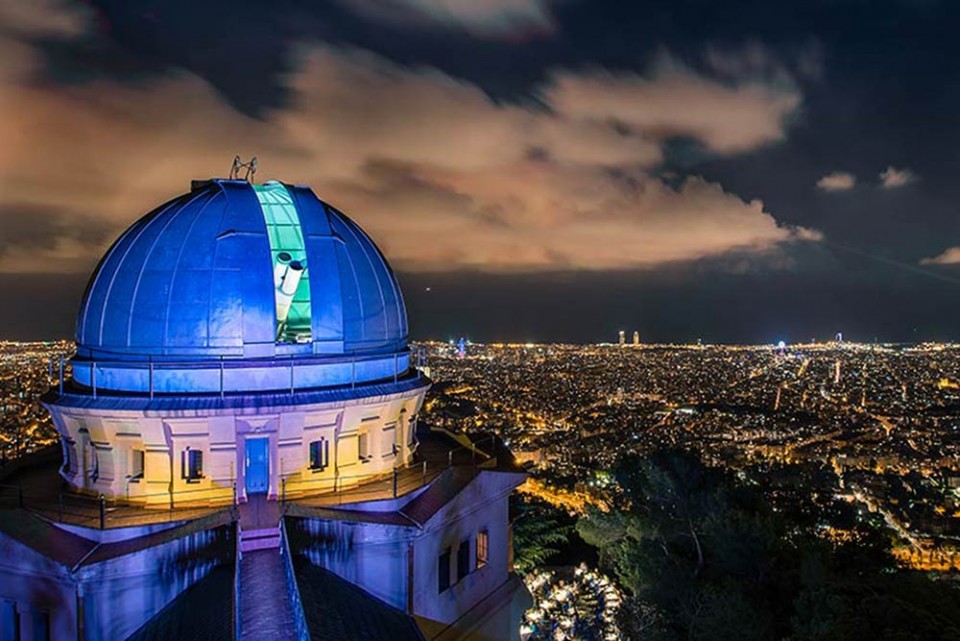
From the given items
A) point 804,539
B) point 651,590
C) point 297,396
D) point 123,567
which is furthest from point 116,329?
point 804,539

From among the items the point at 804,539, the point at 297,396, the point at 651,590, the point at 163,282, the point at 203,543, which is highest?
the point at 163,282

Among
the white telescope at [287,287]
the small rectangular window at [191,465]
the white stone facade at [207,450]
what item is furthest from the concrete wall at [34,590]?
the white telescope at [287,287]

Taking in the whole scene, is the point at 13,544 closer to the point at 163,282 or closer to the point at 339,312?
the point at 163,282

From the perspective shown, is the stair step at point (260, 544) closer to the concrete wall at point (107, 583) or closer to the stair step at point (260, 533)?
the stair step at point (260, 533)

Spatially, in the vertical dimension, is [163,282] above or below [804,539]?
above

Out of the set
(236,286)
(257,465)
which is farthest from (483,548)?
(236,286)

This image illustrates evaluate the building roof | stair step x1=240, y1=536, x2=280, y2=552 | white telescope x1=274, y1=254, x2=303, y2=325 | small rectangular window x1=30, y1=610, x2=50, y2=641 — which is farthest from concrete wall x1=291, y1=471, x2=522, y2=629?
small rectangular window x1=30, y1=610, x2=50, y2=641
